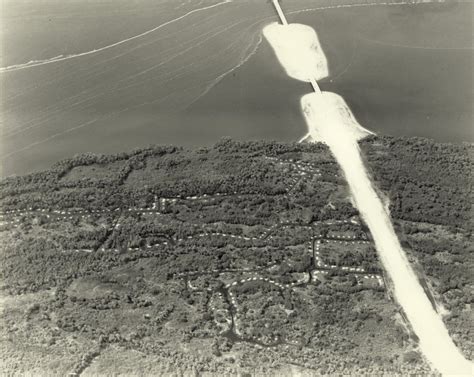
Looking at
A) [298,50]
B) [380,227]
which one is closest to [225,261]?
[380,227]

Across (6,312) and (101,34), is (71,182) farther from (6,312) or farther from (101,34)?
(101,34)

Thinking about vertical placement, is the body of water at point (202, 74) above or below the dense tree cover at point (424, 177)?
above

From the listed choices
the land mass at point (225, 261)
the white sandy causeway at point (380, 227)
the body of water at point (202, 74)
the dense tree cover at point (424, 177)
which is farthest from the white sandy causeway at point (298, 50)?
the dense tree cover at point (424, 177)

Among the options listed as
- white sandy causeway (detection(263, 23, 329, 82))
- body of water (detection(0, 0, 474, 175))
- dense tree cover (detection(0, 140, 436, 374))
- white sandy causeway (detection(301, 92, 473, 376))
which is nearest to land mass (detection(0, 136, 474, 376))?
dense tree cover (detection(0, 140, 436, 374))

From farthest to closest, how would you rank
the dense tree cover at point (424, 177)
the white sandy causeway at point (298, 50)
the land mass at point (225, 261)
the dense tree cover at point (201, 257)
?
the white sandy causeway at point (298, 50), the dense tree cover at point (424, 177), the dense tree cover at point (201, 257), the land mass at point (225, 261)

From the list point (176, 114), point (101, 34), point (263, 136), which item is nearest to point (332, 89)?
point (263, 136)

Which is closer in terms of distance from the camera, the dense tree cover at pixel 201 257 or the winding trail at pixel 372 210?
the winding trail at pixel 372 210

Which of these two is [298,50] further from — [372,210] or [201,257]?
[201,257]

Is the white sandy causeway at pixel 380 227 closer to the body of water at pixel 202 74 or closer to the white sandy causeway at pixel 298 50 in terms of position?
the body of water at pixel 202 74
